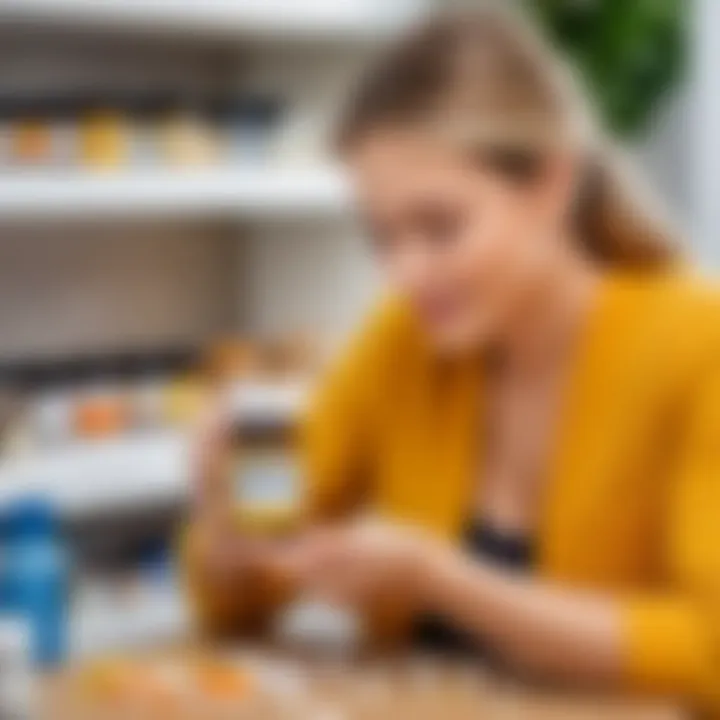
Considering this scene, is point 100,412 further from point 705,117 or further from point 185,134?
point 705,117

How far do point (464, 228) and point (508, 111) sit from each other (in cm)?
8

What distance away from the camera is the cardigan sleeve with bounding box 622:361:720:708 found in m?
0.96

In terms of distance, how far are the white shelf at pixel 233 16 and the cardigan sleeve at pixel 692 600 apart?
0.32 m

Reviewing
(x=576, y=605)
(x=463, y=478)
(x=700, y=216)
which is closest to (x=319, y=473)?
(x=463, y=478)

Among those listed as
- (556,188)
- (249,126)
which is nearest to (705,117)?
(556,188)

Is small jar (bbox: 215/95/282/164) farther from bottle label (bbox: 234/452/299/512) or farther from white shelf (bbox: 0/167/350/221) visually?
bottle label (bbox: 234/452/299/512)

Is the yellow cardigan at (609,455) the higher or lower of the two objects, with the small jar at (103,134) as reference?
lower

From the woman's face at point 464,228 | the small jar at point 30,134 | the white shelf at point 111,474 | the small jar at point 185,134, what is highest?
the small jar at point 185,134

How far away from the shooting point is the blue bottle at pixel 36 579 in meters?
1.07

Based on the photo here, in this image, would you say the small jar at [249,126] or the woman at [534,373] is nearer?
the woman at [534,373]

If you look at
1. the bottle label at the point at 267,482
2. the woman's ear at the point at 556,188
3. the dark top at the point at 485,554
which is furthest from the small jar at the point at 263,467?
the woman's ear at the point at 556,188

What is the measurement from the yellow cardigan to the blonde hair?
37 millimetres

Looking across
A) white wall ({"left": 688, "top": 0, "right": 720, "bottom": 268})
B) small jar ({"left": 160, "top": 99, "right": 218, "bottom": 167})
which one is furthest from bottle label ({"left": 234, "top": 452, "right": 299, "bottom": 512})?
white wall ({"left": 688, "top": 0, "right": 720, "bottom": 268})

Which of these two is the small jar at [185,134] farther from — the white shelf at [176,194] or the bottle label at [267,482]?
the bottle label at [267,482]
